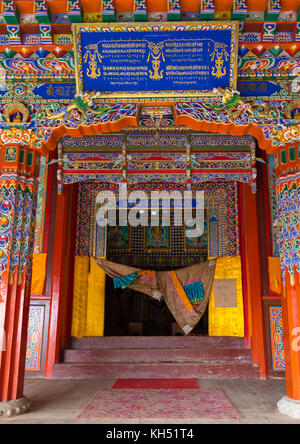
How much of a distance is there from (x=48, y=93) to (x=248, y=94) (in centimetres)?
192

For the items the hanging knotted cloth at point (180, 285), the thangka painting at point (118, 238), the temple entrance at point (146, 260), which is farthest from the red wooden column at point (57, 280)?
the thangka painting at point (118, 238)

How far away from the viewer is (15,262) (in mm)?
3412

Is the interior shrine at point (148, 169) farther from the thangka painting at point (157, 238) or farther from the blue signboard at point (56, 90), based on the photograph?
the thangka painting at point (157, 238)

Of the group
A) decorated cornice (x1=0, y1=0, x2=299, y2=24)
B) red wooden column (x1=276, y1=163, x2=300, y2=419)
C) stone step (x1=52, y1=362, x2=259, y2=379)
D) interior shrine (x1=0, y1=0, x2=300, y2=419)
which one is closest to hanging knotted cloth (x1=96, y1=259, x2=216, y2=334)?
interior shrine (x1=0, y1=0, x2=300, y2=419)

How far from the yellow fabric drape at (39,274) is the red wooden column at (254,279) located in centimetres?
298

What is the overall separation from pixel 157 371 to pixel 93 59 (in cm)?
395

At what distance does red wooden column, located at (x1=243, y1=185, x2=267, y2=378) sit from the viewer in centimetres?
518

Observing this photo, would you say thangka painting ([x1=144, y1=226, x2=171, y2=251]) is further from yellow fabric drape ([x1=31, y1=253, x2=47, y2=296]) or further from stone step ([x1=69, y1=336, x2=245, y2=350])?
yellow fabric drape ([x1=31, y1=253, x2=47, y2=296])

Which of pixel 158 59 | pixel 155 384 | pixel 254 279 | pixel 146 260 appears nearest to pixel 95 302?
pixel 155 384

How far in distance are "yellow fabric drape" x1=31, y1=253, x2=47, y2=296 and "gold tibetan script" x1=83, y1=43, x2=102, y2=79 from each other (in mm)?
2977

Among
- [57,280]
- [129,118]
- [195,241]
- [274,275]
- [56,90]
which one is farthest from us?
[195,241]

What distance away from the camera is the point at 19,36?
3428 millimetres

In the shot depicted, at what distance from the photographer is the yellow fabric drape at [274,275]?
531 cm

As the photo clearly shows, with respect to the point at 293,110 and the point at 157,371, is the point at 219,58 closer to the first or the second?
the point at 293,110
